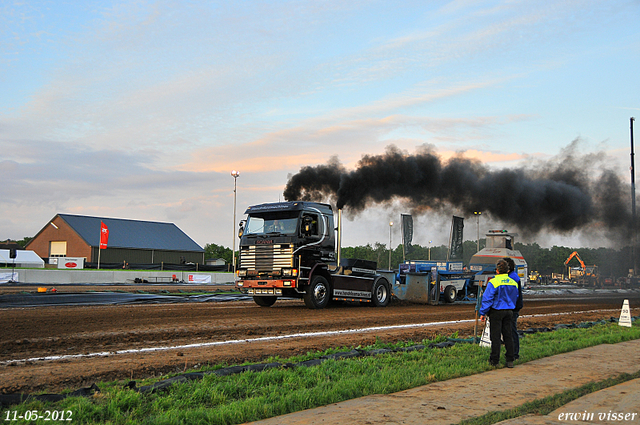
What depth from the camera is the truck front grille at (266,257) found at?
1783cm

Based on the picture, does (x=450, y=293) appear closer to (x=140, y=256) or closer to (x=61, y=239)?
(x=140, y=256)

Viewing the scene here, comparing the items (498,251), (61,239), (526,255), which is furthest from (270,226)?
(61,239)

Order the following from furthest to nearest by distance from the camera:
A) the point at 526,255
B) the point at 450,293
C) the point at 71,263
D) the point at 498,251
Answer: the point at 526,255, the point at 71,263, the point at 498,251, the point at 450,293

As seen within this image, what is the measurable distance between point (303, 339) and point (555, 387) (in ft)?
18.3

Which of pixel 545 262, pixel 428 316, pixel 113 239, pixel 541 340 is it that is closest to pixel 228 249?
pixel 113 239

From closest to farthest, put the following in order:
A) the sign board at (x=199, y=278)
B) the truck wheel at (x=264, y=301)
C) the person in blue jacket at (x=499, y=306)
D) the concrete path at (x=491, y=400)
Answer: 1. the concrete path at (x=491, y=400)
2. the person in blue jacket at (x=499, y=306)
3. the truck wheel at (x=264, y=301)
4. the sign board at (x=199, y=278)

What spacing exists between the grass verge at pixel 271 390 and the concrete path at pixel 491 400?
0.23 meters

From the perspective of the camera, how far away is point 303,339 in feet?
37.4

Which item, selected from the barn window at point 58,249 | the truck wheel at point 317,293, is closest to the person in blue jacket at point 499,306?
the truck wheel at point 317,293

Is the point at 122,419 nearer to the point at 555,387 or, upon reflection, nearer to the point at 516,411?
the point at 516,411

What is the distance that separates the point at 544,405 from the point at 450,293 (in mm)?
A: 19174

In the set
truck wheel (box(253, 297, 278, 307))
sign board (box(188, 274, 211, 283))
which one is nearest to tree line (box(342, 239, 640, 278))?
truck wheel (box(253, 297, 278, 307))

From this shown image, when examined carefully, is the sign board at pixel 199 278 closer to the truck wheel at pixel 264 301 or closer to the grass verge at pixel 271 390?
the truck wheel at pixel 264 301

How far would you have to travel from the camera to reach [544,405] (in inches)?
238
